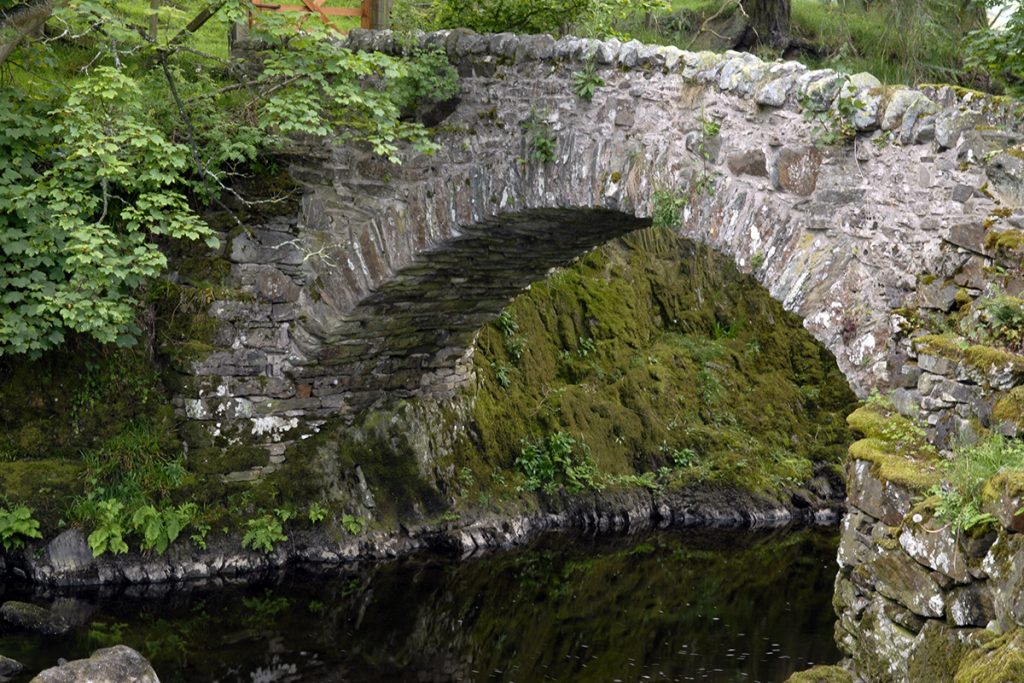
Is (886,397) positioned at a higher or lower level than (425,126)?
lower

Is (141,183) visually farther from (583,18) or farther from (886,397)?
(886,397)

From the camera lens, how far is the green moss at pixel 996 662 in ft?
13.4

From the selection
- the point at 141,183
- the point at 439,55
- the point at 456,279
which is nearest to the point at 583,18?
the point at 439,55

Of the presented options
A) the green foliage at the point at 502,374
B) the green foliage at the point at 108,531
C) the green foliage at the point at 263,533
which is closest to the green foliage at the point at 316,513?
the green foliage at the point at 263,533

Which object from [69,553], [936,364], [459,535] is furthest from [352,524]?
[936,364]

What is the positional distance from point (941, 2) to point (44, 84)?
6.69 m

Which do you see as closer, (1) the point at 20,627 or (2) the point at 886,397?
(2) the point at 886,397

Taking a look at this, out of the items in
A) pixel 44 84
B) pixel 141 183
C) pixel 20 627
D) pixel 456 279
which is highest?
pixel 44 84

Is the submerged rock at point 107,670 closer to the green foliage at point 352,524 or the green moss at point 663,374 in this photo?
the green foliage at point 352,524

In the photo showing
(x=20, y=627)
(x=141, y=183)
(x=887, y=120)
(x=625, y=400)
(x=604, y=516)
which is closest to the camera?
(x=887, y=120)

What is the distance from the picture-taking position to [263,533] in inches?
386

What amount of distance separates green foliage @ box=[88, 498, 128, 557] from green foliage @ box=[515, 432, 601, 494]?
391 cm

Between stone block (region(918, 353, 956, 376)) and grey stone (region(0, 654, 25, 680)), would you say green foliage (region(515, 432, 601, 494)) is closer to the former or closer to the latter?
grey stone (region(0, 654, 25, 680))

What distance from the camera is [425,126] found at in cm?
902
